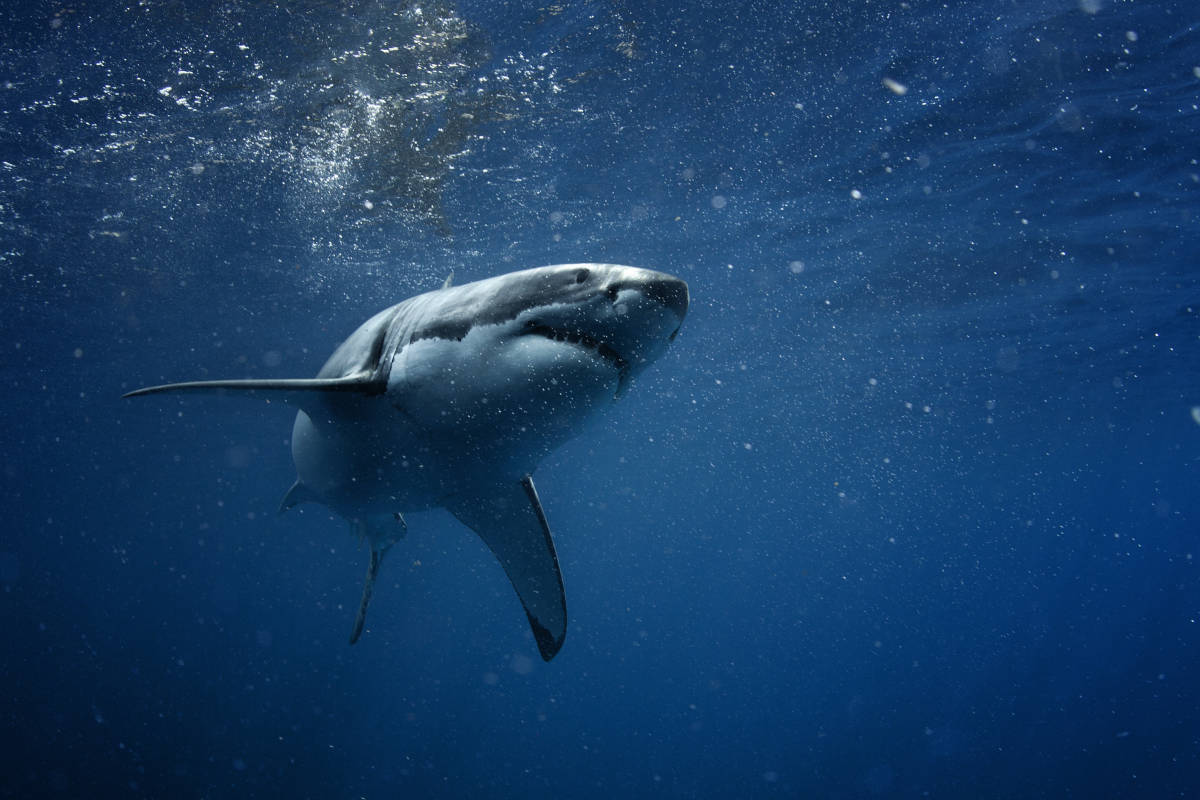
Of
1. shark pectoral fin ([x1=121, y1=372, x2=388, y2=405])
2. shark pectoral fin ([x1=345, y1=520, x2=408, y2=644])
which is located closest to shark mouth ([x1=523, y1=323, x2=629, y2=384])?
shark pectoral fin ([x1=121, y1=372, x2=388, y2=405])

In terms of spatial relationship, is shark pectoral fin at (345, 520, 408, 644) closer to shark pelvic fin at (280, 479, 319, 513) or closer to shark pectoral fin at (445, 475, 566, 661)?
shark pelvic fin at (280, 479, 319, 513)

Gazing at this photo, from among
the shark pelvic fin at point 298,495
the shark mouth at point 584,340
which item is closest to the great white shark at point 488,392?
the shark mouth at point 584,340

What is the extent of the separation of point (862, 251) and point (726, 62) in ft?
27.0

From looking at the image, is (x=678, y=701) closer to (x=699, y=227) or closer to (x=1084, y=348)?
(x=1084, y=348)

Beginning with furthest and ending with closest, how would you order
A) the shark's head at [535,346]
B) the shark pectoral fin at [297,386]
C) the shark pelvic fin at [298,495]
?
the shark pelvic fin at [298,495] → the shark pectoral fin at [297,386] → the shark's head at [535,346]

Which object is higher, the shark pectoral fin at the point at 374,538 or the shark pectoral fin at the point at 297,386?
the shark pectoral fin at the point at 297,386

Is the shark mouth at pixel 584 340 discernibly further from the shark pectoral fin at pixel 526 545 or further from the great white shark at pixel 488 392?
the shark pectoral fin at pixel 526 545

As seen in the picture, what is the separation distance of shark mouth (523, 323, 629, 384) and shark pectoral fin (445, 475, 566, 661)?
1493 mm

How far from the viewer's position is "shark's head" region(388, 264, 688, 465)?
2238mm

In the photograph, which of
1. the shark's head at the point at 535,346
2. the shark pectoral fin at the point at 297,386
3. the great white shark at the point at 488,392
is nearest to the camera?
the shark's head at the point at 535,346

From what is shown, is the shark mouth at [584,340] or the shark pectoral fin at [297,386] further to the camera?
the shark pectoral fin at [297,386]

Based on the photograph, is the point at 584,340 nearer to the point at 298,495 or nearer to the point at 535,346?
the point at 535,346

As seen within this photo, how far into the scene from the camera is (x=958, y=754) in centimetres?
2622

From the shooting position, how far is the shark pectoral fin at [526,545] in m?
3.88
